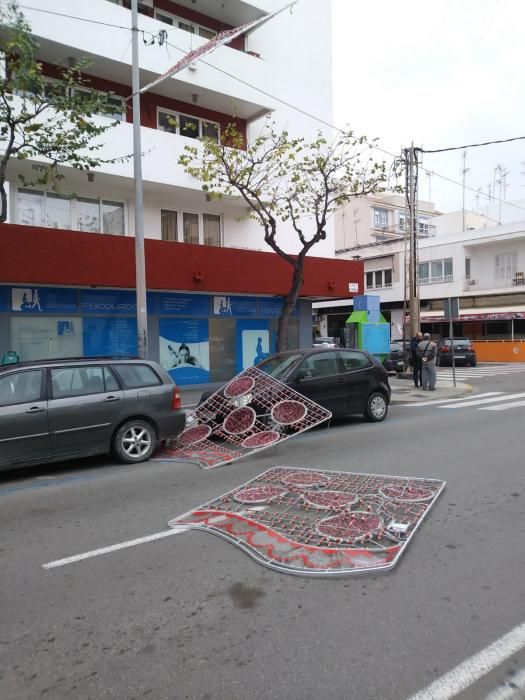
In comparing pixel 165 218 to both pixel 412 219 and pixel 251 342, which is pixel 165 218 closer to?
pixel 251 342

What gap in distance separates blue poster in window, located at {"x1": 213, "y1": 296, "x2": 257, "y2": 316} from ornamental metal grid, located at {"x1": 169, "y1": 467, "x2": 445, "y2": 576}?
10.9m

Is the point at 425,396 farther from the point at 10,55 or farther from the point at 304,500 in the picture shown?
the point at 10,55

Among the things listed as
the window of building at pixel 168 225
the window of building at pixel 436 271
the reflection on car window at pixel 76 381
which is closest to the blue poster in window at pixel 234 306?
the window of building at pixel 168 225

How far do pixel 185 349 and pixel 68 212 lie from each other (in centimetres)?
510

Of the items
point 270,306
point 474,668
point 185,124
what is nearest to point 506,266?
point 270,306

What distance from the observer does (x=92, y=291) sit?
14.3 m

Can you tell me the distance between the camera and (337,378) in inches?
399

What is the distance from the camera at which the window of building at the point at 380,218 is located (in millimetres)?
48856

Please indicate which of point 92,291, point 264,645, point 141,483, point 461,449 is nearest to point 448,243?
point 92,291

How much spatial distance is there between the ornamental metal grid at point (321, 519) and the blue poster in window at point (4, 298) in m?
9.54

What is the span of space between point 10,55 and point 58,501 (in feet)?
26.6

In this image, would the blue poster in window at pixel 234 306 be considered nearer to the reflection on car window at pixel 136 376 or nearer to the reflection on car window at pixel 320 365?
the reflection on car window at pixel 320 365

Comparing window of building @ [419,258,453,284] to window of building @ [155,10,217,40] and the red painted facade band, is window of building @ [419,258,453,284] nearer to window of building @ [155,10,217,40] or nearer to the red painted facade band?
the red painted facade band

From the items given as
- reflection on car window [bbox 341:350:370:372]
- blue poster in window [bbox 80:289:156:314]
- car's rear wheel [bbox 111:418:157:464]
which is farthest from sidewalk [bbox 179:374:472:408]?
car's rear wheel [bbox 111:418:157:464]
